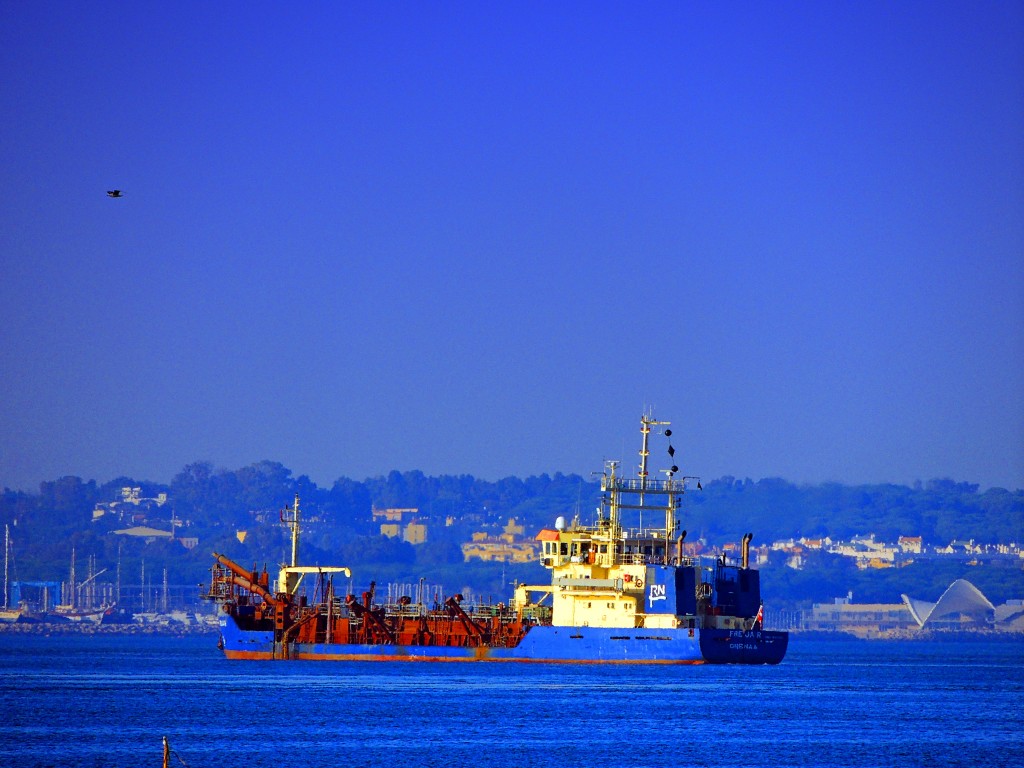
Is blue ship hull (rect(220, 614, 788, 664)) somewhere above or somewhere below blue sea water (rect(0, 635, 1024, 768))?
above

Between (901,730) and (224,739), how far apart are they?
2303 cm

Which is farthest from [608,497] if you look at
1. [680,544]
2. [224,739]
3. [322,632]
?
[224,739]

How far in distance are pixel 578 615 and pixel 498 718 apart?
712 inches

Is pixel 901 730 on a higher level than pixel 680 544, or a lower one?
lower

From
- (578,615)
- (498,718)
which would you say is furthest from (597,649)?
→ (498,718)

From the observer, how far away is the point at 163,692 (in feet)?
252

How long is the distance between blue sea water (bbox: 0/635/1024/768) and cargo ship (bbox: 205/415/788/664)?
49.9 inches

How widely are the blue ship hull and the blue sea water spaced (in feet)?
3.07

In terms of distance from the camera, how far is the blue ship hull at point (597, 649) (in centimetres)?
7969

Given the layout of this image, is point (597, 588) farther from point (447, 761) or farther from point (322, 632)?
point (447, 761)

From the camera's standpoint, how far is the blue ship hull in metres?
79.7

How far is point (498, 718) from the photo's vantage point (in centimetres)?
6359

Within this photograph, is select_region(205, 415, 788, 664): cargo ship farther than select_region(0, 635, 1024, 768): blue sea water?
Yes

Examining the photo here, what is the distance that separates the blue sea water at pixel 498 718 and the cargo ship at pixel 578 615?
1.27 metres
